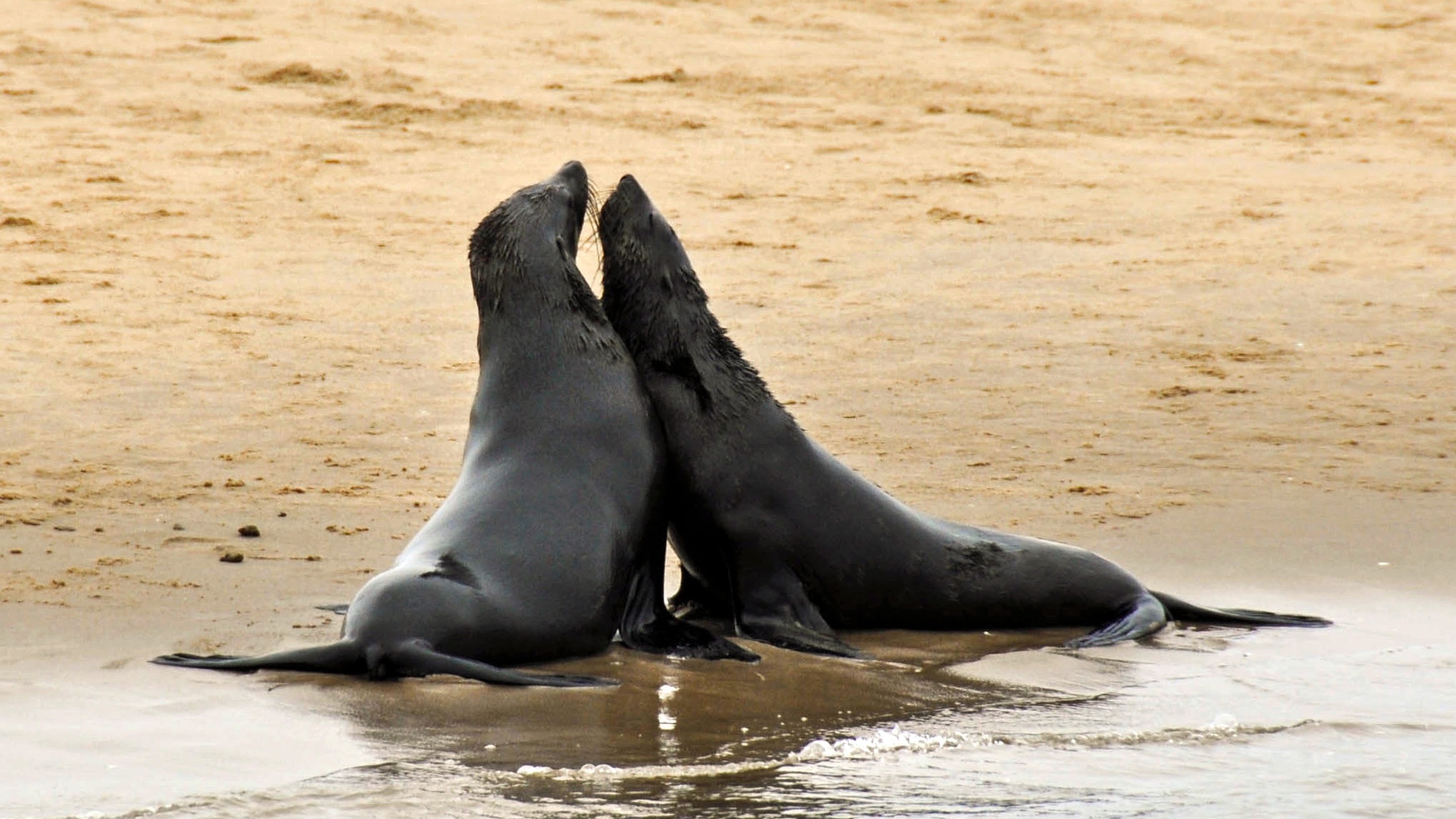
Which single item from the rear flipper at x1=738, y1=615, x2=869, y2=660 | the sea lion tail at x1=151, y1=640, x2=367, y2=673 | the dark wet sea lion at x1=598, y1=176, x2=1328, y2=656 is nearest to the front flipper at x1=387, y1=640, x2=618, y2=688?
the sea lion tail at x1=151, y1=640, x2=367, y2=673

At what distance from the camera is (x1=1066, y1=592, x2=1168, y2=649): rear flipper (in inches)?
247

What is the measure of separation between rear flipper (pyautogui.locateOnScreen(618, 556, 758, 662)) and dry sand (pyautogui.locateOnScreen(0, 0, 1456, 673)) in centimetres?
90

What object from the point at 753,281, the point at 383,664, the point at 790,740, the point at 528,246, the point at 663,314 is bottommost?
the point at 790,740

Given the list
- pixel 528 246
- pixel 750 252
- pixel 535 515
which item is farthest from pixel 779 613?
pixel 750 252

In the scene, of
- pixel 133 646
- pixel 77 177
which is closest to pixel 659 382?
pixel 133 646

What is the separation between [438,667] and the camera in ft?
17.2

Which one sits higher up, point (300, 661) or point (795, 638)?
point (795, 638)

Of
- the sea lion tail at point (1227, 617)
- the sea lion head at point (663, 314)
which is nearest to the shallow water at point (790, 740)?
the sea lion tail at point (1227, 617)

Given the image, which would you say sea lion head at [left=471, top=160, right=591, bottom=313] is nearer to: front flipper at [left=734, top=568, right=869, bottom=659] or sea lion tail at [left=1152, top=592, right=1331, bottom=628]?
front flipper at [left=734, top=568, right=869, bottom=659]

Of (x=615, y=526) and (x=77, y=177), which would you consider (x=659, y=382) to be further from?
(x=77, y=177)

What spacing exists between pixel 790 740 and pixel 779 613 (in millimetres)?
1128

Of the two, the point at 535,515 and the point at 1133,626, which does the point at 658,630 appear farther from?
the point at 1133,626

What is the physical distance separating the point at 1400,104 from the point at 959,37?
364cm

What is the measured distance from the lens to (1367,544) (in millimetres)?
7555
